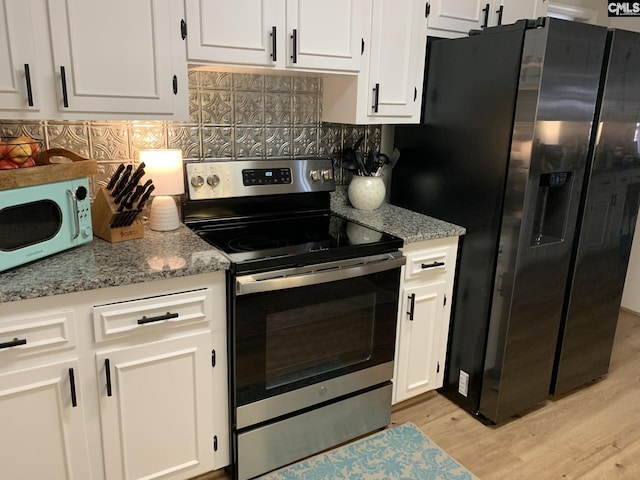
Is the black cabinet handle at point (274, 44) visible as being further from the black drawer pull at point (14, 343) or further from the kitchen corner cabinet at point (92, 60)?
the black drawer pull at point (14, 343)

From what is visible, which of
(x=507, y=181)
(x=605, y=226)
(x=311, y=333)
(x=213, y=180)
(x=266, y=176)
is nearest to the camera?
(x=311, y=333)

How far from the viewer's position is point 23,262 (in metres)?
1.53

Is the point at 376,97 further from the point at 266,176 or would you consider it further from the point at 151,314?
the point at 151,314

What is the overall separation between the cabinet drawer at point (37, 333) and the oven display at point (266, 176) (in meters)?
0.99

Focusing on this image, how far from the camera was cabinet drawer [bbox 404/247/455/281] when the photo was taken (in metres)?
2.17

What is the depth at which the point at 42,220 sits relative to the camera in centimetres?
160

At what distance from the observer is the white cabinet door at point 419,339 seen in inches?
88.3

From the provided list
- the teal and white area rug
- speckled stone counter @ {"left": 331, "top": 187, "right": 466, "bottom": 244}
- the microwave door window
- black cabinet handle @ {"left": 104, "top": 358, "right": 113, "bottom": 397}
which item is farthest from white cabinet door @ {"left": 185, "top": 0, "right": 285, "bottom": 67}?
the teal and white area rug

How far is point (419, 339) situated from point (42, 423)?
1.53 metres

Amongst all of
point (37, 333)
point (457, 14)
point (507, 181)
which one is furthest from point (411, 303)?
point (37, 333)

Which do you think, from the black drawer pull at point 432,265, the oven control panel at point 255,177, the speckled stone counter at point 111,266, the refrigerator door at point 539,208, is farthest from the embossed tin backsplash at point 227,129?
the refrigerator door at point 539,208

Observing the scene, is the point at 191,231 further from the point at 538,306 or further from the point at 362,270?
the point at 538,306

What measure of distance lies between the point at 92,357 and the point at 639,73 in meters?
2.48

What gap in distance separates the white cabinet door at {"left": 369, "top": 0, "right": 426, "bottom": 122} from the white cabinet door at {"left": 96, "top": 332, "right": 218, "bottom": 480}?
1.28 metres
